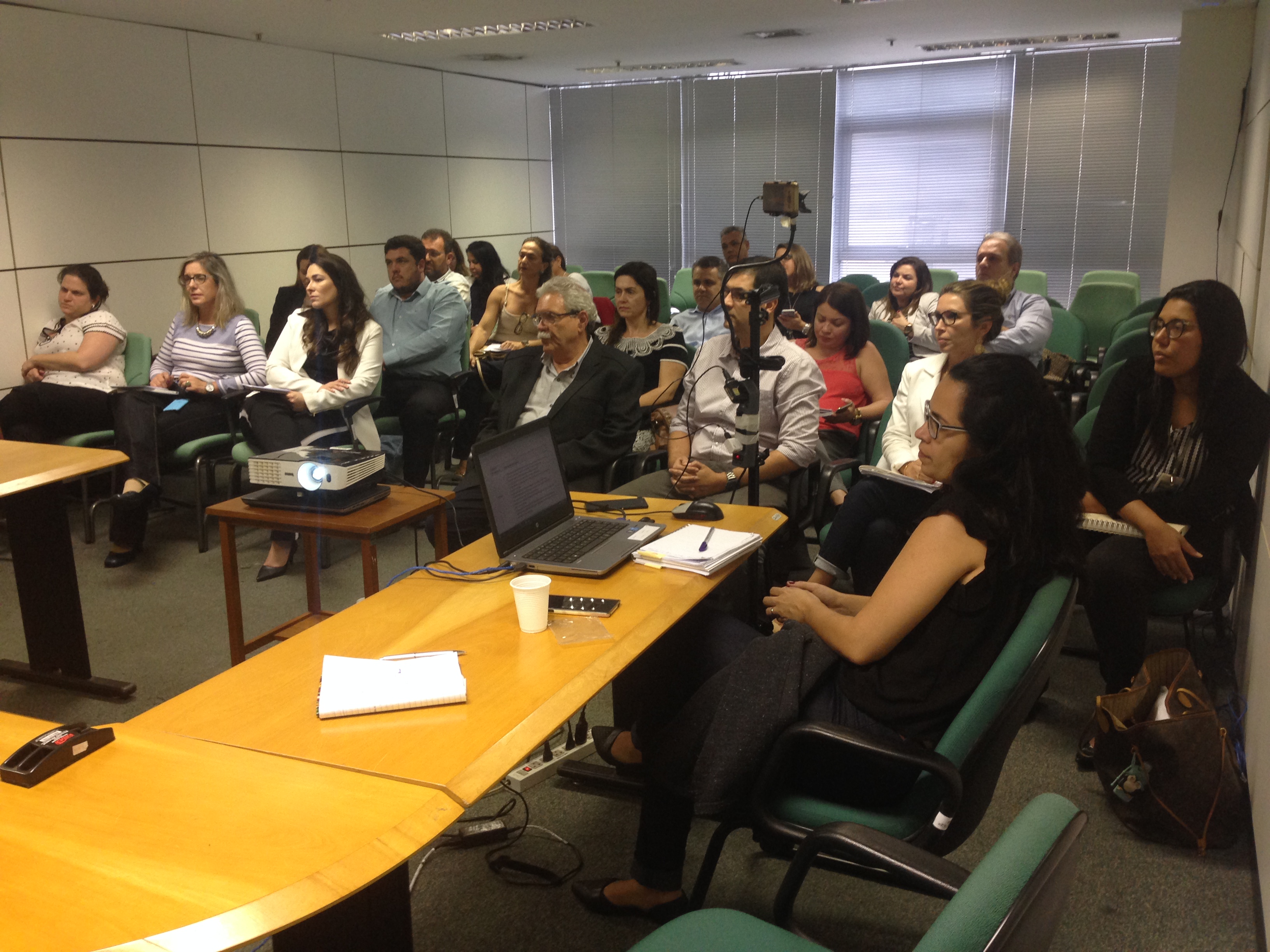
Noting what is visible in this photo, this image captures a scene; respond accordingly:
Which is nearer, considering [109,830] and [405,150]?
[109,830]

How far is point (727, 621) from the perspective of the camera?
2.37m

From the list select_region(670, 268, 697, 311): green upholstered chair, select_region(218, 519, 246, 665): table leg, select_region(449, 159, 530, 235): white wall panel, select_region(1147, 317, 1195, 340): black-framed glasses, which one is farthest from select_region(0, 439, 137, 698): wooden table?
select_region(449, 159, 530, 235): white wall panel

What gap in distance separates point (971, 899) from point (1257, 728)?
201 cm

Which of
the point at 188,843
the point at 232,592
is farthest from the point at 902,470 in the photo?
the point at 188,843

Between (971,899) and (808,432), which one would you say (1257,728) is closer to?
(808,432)

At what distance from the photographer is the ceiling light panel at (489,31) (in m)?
6.71

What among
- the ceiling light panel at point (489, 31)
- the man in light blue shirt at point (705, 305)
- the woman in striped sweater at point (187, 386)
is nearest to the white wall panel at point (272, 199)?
the ceiling light panel at point (489, 31)

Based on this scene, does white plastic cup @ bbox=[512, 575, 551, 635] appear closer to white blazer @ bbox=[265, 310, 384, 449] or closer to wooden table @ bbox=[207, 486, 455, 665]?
wooden table @ bbox=[207, 486, 455, 665]

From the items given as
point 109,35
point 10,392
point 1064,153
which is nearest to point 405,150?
point 109,35

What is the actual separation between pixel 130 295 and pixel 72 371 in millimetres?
1076

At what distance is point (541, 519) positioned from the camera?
2.44m

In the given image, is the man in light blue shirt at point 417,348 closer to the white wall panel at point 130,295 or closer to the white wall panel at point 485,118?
the white wall panel at point 130,295

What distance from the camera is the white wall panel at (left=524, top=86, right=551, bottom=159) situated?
9.93 meters

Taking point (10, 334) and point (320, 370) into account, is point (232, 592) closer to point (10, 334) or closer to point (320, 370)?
point (320, 370)
